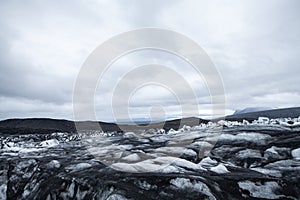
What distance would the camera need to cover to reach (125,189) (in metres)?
5.49

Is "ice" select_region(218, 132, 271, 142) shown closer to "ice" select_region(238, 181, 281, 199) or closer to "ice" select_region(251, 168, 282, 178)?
"ice" select_region(251, 168, 282, 178)

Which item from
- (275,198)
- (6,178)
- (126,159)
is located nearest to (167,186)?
(275,198)

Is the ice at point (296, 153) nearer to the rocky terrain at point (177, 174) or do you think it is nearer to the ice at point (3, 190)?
the rocky terrain at point (177, 174)

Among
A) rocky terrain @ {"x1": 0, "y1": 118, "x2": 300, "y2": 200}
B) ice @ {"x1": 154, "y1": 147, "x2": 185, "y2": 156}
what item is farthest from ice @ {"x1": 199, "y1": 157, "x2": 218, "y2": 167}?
ice @ {"x1": 154, "y1": 147, "x2": 185, "y2": 156}

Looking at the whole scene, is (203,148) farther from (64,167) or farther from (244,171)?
(64,167)

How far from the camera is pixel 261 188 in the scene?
5.78 meters

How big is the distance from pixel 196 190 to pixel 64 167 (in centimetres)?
441

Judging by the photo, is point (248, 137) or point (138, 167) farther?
point (248, 137)

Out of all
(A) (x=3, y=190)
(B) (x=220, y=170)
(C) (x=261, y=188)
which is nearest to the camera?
(C) (x=261, y=188)

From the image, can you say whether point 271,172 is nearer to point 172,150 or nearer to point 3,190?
→ point 172,150

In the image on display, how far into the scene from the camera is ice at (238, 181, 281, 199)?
5.61 m

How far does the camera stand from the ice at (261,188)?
561 centimetres

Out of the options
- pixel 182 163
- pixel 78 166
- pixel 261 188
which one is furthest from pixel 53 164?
pixel 261 188

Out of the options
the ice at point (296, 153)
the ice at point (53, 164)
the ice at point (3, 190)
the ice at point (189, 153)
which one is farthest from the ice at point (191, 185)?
the ice at point (3, 190)
